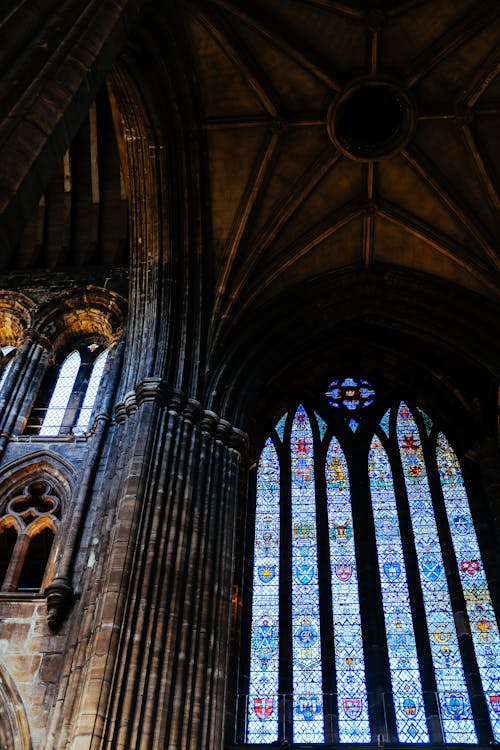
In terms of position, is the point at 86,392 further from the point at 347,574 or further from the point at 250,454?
the point at 347,574

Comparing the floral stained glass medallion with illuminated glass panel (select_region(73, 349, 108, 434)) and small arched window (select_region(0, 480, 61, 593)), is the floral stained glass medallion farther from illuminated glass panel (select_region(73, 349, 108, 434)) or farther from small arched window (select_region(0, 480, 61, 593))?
small arched window (select_region(0, 480, 61, 593))

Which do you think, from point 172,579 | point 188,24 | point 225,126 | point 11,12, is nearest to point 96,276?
point 225,126

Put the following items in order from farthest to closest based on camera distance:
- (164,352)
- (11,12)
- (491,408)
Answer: (491,408) → (164,352) → (11,12)

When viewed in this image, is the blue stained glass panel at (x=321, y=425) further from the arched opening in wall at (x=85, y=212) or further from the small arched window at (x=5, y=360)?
the small arched window at (x=5, y=360)

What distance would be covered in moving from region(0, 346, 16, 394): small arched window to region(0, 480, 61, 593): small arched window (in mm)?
2972

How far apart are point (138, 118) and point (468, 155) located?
641 centimetres

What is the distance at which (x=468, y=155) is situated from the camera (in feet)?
50.3

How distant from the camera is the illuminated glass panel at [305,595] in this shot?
40.2ft

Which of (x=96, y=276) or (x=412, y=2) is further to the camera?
(x=96, y=276)

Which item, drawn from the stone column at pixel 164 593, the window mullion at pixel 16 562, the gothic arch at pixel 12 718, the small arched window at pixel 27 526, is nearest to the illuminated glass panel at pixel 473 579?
the stone column at pixel 164 593

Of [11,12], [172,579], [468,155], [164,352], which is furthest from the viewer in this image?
[468,155]

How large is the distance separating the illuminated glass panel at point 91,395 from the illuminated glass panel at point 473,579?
23.2 ft

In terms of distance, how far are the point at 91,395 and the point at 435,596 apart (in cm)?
738

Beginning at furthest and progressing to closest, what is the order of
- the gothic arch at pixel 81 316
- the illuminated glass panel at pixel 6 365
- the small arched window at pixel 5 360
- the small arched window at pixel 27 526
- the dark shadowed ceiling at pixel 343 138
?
the gothic arch at pixel 81 316, the small arched window at pixel 5 360, the illuminated glass panel at pixel 6 365, the dark shadowed ceiling at pixel 343 138, the small arched window at pixel 27 526
